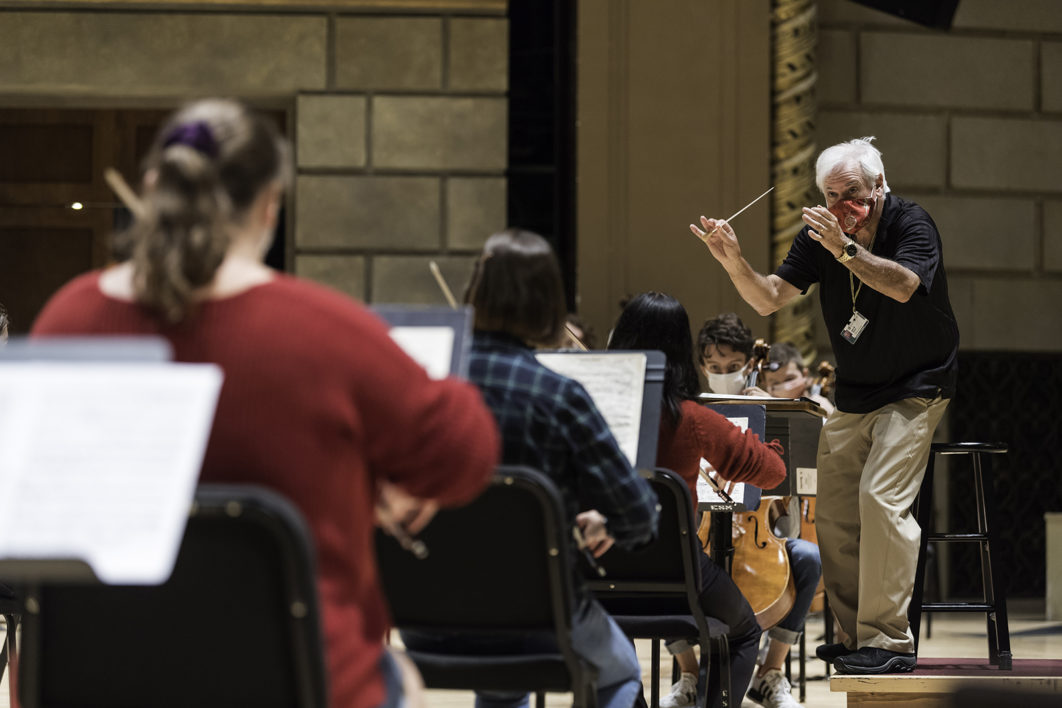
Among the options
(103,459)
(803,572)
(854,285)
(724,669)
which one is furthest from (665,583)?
(103,459)

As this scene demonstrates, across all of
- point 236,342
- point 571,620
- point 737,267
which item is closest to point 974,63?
point 737,267

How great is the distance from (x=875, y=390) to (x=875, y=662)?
2.62 feet

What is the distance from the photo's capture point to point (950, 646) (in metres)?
6.61

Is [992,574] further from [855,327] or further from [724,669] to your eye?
[724,669]

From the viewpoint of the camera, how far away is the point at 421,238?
7891 mm

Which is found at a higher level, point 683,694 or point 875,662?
point 875,662

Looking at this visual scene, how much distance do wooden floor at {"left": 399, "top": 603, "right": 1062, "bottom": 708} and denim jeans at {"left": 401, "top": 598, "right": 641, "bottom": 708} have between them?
7.17ft

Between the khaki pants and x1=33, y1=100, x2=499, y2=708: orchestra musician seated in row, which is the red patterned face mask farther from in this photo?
x1=33, y1=100, x2=499, y2=708: orchestra musician seated in row

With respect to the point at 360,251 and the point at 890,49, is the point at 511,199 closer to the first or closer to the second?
the point at 360,251

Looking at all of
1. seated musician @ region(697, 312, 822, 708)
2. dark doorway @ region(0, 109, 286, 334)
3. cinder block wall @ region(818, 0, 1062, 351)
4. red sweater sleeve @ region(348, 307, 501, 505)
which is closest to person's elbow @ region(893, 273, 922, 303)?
seated musician @ region(697, 312, 822, 708)

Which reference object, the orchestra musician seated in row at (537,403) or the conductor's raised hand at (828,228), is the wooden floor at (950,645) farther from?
the orchestra musician seated in row at (537,403)

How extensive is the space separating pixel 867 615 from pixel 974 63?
5295 millimetres

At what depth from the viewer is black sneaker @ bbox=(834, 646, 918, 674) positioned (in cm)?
405

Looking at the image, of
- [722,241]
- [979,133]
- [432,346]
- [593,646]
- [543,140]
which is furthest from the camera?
[979,133]
